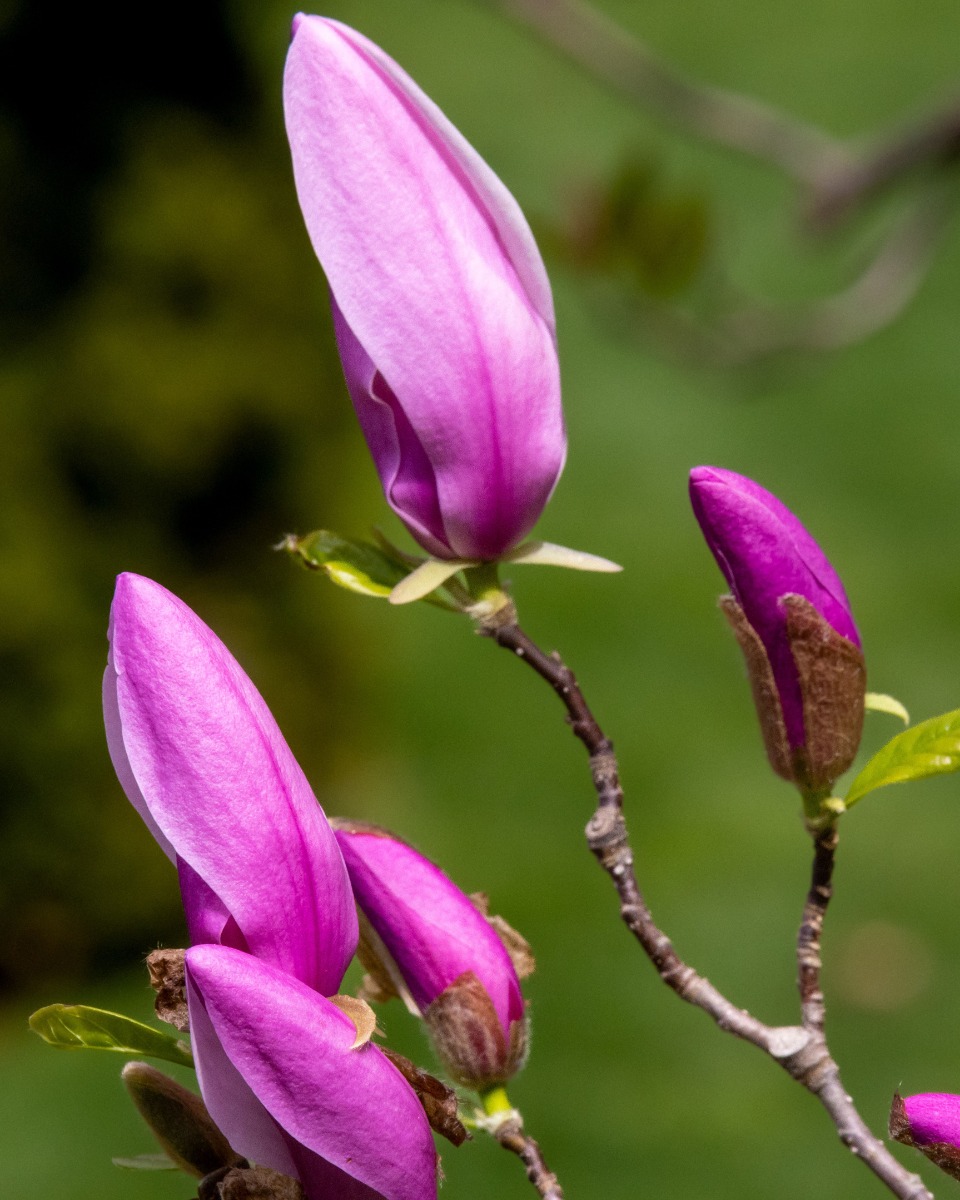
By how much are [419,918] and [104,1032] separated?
0.18m

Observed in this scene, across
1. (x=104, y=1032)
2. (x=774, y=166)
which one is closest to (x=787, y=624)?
(x=104, y=1032)

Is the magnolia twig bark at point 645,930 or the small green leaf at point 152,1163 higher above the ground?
the magnolia twig bark at point 645,930

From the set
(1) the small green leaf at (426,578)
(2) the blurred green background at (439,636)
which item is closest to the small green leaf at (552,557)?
(1) the small green leaf at (426,578)

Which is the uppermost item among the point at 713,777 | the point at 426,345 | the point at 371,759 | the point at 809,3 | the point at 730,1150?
the point at 809,3

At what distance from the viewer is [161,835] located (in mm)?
754

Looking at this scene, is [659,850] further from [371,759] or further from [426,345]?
[426,345]

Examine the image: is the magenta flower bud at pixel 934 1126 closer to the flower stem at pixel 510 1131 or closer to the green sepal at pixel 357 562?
the flower stem at pixel 510 1131

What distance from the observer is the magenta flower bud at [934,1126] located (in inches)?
29.5

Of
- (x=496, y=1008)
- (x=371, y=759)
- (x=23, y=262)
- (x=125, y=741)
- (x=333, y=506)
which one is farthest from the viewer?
(x=333, y=506)

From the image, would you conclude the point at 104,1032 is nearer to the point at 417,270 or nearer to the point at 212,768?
the point at 212,768

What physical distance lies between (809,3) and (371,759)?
5.82 meters

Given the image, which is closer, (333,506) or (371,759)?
(371,759)

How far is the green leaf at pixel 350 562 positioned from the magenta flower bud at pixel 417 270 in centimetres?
8

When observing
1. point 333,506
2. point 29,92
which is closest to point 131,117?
point 29,92
